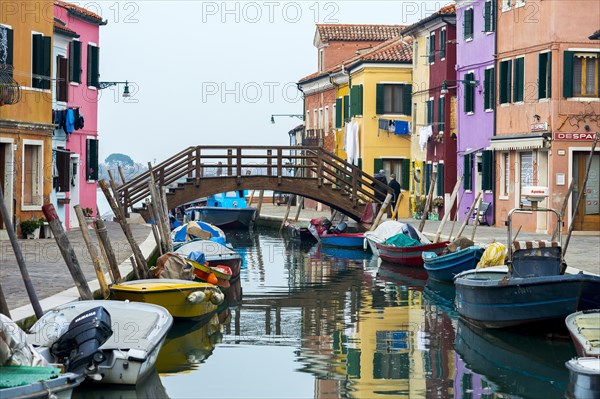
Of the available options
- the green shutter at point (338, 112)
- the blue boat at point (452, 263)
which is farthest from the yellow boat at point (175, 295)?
the green shutter at point (338, 112)

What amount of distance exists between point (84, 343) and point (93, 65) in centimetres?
2797

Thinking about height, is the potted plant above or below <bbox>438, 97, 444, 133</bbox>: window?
below

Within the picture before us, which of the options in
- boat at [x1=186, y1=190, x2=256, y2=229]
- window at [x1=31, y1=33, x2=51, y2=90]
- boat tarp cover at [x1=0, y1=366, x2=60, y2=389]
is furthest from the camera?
boat at [x1=186, y1=190, x2=256, y2=229]

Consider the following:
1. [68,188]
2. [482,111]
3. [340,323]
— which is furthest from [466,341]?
[482,111]

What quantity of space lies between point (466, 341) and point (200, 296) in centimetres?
379

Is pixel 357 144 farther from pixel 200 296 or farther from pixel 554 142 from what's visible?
pixel 200 296

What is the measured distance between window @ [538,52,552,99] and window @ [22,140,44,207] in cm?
1303

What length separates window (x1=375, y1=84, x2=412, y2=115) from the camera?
51156 mm

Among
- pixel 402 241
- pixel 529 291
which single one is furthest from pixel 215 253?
pixel 529 291

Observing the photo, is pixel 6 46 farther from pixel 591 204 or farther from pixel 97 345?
pixel 97 345

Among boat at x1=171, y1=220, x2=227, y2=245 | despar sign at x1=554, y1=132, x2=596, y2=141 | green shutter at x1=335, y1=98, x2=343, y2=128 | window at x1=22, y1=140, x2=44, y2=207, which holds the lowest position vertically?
boat at x1=171, y1=220, x2=227, y2=245

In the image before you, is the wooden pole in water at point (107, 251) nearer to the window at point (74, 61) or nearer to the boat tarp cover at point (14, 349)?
the boat tarp cover at point (14, 349)

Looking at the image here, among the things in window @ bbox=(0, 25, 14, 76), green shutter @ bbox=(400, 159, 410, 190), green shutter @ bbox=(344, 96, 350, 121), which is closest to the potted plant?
window @ bbox=(0, 25, 14, 76)

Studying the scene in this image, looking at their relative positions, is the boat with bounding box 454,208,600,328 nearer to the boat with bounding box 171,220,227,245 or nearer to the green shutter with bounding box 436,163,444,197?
the boat with bounding box 171,220,227,245
